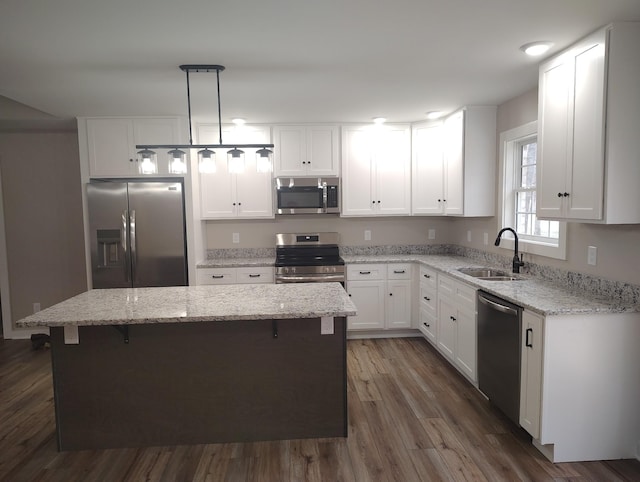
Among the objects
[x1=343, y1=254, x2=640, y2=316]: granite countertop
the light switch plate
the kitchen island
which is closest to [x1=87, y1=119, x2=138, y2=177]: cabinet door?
the kitchen island

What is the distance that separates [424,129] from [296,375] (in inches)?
125

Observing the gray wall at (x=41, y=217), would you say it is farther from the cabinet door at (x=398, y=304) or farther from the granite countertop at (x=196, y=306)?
the cabinet door at (x=398, y=304)

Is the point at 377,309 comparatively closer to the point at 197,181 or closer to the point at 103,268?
the point at 197,181

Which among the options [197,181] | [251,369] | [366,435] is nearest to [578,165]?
[366,435]

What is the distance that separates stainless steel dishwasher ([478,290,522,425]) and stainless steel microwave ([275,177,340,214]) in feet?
6.89

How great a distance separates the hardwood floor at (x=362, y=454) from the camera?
222 centimetres

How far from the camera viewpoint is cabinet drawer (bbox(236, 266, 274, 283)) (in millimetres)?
4359

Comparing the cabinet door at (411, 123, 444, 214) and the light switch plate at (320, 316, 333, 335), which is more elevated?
the cabinet door at (411, 123, 444, 214)

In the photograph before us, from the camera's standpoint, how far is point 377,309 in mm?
4449

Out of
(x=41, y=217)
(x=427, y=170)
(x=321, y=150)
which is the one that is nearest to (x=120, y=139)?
(x=41, y=217)

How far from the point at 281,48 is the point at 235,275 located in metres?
2.59

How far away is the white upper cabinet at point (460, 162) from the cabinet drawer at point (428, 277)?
65cm

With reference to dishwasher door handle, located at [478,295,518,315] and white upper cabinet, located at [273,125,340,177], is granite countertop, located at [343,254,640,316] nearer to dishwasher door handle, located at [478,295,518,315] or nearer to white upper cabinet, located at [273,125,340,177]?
dishwasher door handle, located at [478,295,518,315]

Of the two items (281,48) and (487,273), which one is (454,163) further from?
(281,48)
